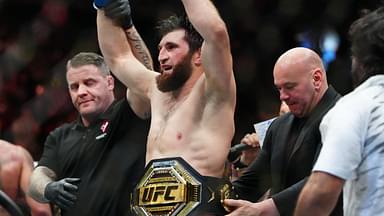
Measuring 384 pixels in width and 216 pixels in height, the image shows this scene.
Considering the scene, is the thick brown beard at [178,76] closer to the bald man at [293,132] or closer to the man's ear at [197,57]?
the man's ear at [197,57]

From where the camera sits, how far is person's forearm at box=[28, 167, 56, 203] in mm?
2738

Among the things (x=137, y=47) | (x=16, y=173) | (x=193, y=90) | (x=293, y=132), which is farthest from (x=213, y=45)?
(x=16, y=173)

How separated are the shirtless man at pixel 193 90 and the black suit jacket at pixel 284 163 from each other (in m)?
0.12

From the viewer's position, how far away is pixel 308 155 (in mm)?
2182

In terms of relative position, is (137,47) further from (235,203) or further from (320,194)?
(320,194)

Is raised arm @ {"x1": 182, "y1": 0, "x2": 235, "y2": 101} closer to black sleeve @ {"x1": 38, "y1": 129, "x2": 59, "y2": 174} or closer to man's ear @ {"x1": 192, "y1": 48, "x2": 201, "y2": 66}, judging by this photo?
man's ear @ {"x1": 192, "y1": 48, "x2": 201, "y2": 66}

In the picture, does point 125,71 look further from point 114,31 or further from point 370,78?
point 370,78

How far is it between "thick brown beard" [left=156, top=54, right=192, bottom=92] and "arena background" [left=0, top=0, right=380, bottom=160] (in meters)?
0.45

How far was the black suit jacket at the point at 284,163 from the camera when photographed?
2088mm

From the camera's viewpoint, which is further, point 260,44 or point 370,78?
point 260,44

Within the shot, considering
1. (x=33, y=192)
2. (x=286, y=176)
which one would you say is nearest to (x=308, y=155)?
(x=286, y=176)

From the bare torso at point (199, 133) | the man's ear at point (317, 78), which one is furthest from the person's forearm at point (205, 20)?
the man's ear at point (317, 78)

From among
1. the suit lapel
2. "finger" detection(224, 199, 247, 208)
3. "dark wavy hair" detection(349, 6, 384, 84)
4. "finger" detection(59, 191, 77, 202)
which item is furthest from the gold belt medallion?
"dark wavy hair" detection(349, 6, 384, 84)

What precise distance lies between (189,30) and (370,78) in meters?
0.87
